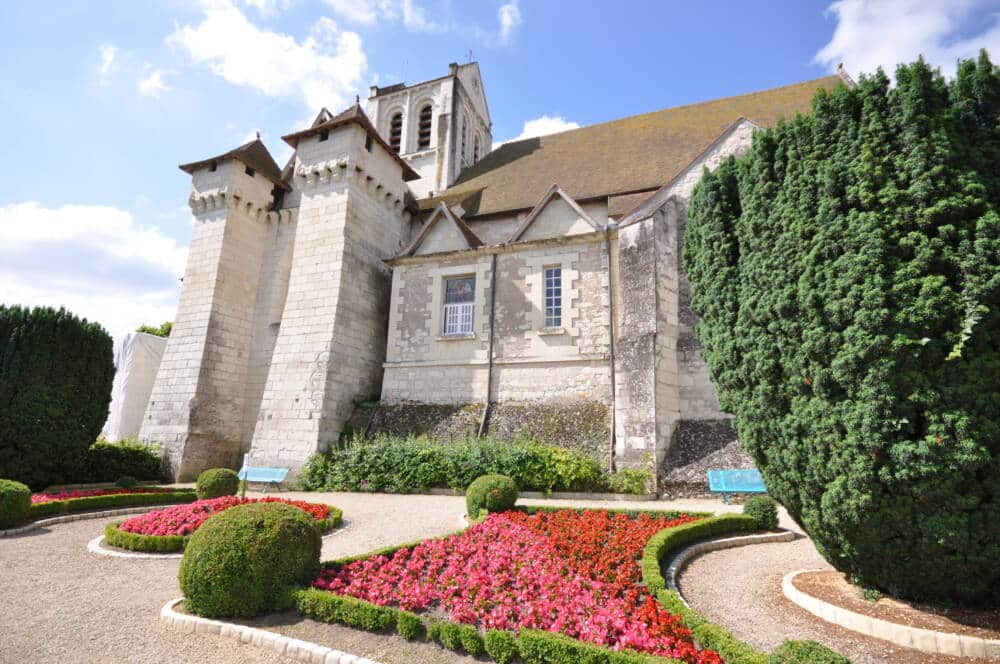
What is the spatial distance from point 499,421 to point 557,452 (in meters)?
2.17

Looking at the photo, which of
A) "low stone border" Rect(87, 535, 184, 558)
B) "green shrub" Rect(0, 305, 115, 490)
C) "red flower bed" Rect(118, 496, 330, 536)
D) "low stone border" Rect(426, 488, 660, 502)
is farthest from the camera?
"green shrub" Rect(0, 305, 115, 490)

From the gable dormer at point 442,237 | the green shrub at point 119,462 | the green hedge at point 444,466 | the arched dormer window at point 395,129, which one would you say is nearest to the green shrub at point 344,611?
the green hedge at point 444,466

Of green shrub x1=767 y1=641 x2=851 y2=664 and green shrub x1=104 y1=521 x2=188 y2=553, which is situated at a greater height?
green shrub x1=767 y1=641 x2=851 y2=664

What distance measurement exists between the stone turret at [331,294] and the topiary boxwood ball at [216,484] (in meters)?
3.38

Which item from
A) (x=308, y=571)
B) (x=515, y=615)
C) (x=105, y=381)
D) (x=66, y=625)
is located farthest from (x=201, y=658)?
(x=105, y=381)

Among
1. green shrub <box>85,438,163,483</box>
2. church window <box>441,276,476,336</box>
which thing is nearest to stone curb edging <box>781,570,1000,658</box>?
church window <box>441,276,476,336</box>

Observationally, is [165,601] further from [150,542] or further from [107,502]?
[107,502]

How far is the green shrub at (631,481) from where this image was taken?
10500mm

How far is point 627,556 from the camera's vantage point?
5.74 meters

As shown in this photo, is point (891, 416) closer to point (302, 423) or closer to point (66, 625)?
point (66, 625)

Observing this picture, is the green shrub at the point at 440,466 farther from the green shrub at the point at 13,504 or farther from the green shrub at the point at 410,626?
the green shrub at the point at 410,626

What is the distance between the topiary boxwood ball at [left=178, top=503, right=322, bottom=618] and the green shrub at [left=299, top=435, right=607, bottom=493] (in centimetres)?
637

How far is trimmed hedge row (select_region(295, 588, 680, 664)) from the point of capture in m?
3.42

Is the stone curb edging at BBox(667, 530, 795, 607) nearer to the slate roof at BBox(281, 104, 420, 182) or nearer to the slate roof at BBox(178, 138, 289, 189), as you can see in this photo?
the slate roof at BBox(281, 104, 420, 182)
